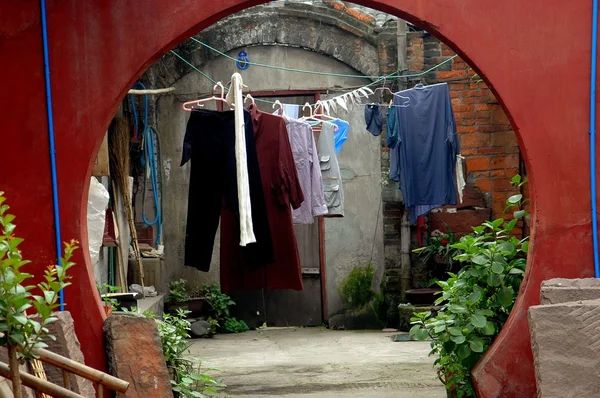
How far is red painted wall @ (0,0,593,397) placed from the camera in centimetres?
514

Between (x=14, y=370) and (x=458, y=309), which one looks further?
(x=458, y=309)

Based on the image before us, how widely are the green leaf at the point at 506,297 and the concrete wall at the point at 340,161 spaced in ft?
19.5

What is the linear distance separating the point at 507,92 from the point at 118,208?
510 cm

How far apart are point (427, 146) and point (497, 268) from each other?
4368 millimetres

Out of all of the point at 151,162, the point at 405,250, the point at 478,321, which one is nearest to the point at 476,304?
the point at 478,321

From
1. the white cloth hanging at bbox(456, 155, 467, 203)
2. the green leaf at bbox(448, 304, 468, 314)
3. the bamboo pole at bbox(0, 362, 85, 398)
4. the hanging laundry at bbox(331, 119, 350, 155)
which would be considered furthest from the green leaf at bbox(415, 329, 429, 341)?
the white cloth hanging at bbox(456, 155, 467, 203)

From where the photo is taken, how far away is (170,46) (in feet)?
17.3

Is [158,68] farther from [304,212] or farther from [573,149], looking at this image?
[573,149]

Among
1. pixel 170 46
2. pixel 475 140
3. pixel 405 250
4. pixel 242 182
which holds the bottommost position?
pixel 405 250

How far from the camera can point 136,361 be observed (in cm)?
514

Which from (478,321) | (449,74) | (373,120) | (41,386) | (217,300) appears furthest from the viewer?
(217,300)

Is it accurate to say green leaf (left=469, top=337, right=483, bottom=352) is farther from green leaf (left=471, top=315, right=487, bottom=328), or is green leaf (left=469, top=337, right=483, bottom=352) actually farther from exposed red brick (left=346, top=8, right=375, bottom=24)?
exposed red brick (left=346, top=8, right=375, bottom=24)

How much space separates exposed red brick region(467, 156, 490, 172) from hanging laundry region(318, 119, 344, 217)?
7.58 ft

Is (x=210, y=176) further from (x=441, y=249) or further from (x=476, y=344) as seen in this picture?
(x=441, y=249)
